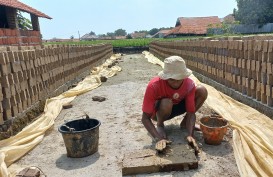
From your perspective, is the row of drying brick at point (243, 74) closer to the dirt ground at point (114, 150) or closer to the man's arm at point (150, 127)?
the dirt ground at point (114, 150)

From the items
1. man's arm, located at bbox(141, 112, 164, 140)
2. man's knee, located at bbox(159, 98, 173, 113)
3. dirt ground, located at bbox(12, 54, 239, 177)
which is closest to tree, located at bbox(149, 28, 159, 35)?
dirt ground, located at bbox(12, 54, 239, 177)

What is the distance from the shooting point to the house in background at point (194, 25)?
3812cm

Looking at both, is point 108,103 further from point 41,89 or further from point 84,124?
point 84,124

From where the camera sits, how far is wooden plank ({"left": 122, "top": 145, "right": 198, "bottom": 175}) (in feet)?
8.96

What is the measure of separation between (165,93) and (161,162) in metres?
0.91

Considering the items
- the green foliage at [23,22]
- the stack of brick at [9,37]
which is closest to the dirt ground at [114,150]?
the stack of brick at [9,37]

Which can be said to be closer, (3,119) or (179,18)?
(3,119)

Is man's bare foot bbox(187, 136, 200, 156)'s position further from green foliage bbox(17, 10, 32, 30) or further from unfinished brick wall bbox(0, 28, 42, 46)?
green foliage bbox(17, 10, 32, 30)

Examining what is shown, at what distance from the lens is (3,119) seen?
4082 mm

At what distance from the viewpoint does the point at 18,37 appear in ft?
41.2

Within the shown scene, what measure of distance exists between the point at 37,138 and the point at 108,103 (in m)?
2.38

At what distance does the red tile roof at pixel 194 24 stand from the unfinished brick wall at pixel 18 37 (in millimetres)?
27214

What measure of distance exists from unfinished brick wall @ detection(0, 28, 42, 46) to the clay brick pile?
178 inches

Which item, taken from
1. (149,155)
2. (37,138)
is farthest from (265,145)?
(37,138)
